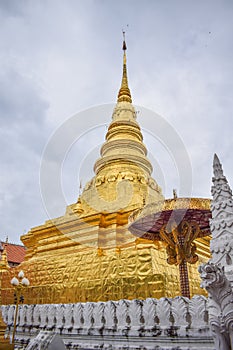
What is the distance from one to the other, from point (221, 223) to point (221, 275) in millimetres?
771

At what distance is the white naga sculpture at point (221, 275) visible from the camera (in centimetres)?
367

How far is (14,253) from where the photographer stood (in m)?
26.8

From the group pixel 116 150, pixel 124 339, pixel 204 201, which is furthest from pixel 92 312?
pixel 116 150

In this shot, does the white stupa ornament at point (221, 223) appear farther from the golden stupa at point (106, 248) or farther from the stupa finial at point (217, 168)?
the golden stupa at point (106, 248)

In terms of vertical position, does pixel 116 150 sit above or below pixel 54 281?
above

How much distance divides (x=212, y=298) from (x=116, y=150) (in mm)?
14875

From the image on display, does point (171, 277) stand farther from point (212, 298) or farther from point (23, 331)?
point (212, 298)

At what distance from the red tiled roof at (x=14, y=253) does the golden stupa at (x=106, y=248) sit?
33.7 feet

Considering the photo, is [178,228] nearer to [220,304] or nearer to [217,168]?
[217,168]

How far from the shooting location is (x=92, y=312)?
8.02 m

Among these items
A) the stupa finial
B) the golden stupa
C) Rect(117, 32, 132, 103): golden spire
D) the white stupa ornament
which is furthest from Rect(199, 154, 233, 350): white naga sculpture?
Rect(117, 32, 132, 103): golden spire

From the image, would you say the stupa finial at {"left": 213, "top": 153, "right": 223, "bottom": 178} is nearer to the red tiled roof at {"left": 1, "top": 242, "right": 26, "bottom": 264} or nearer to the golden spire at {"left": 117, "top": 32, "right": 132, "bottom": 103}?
the golden spire at {"left": 117, "top": 32, "right": 132, "bottom": 103}

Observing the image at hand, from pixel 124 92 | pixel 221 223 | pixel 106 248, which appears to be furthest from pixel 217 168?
pixel 124 92

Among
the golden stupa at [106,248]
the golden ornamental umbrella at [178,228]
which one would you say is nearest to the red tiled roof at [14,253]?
the golden stupa at [106,248]
